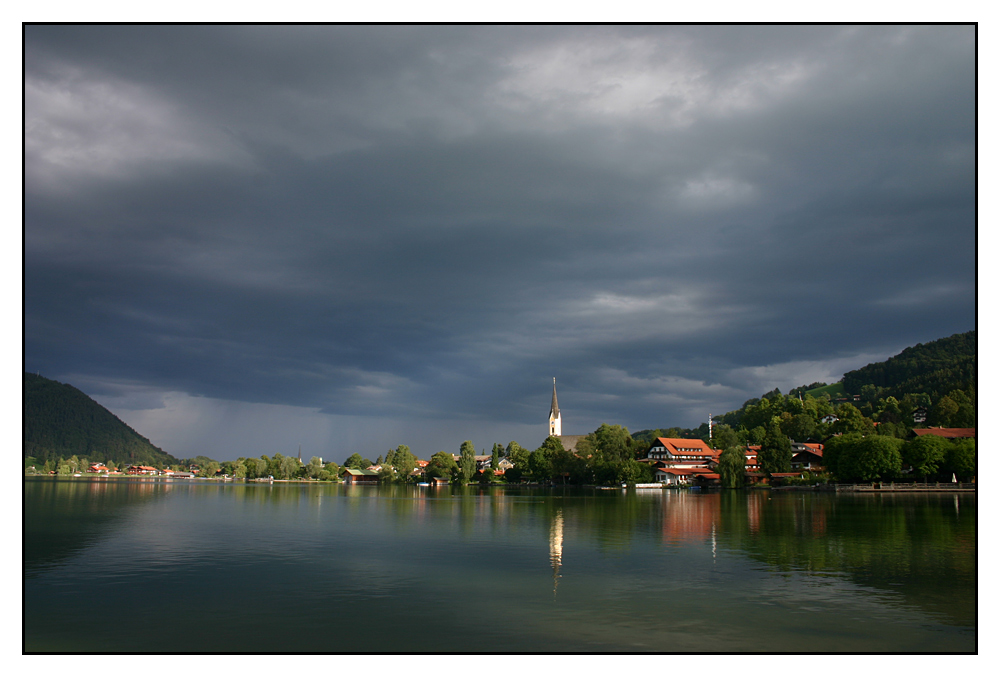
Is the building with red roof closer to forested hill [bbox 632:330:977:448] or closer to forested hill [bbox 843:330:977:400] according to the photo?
forested hill [bbox 632:330:977:448]

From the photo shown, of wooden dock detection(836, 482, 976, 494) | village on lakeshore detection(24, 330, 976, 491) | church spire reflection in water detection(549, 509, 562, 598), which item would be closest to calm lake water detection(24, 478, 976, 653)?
church spire reflection in water detection(549, 509, 562, 598)

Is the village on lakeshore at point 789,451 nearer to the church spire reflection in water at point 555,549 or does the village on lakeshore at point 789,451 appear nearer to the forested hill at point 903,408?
the forested hill at point 903,408

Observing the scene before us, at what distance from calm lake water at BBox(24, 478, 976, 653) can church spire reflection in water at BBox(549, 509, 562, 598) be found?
0.72ft

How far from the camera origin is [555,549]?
108ft

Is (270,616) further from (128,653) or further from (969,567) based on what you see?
(969,567)

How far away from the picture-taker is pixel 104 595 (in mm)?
21484

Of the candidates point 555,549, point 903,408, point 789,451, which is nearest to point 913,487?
point 789,451

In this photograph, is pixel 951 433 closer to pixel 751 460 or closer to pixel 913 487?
pixel 913 487

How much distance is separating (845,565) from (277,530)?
33648 mm

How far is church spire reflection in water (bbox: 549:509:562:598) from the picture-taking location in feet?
80.8

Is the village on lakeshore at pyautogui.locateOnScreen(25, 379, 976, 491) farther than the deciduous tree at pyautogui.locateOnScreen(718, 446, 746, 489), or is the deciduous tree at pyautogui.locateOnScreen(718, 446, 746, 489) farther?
the deciduous tree at pyautogui.locateOnScreen(718, 446, 746, 489)

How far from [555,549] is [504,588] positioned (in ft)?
35.3

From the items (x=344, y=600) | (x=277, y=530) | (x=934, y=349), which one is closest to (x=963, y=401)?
(x=934, y=349)

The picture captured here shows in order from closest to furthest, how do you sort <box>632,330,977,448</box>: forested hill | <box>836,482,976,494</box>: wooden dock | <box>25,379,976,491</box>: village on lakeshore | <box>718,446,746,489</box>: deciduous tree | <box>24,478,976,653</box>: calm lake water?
<box>24,478,976,653</box>: calm lake water, <box>836,482,976,494</box>: wooden dock, <box>25,379,976,491</box>: village on lakeshore, <box>718,446,746,489</box>: deciduous tree, <box>632,330,977,448</box>: forested hill
